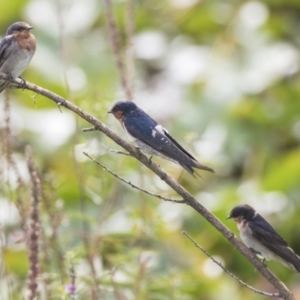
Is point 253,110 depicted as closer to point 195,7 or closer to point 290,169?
point 290,169

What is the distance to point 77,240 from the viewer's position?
491 cm

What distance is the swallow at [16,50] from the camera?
10.1ft

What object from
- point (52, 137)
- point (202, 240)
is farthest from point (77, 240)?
point (52, 137)

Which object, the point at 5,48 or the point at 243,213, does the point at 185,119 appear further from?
the point at 5,48

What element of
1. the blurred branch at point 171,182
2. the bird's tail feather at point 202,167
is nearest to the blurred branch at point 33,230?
the blurred branch at point 171,182

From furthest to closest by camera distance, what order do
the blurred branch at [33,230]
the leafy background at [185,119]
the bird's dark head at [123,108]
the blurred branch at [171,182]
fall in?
the leafy background at [185,119]
the bird's dark head at [123,108]
the blurred branch at [33,230]
the blurred branch at [171,182]

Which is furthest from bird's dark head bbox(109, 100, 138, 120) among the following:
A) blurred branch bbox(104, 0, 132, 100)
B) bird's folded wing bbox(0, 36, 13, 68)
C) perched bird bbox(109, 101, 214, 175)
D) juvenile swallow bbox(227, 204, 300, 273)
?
juvenile swallow bbox(227, 204, 300, 273)

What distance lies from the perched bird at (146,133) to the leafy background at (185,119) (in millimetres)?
479

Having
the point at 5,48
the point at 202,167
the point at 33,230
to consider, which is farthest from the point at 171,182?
the point at 5,48

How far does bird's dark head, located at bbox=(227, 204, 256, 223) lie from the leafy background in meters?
0.36

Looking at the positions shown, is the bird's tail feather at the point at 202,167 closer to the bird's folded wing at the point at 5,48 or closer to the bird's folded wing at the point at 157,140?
the bird's folded wing at the point at 157,140

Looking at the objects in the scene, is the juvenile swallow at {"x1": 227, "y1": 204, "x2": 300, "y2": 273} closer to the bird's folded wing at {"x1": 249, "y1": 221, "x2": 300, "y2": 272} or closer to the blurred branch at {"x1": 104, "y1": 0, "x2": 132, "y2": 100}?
the bird's folded wing at {"x1": 249, "y1": 221, "x2": 300, "y2": 272}

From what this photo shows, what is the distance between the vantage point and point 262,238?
10.8ft

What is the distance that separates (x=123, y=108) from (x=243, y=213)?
618mm
